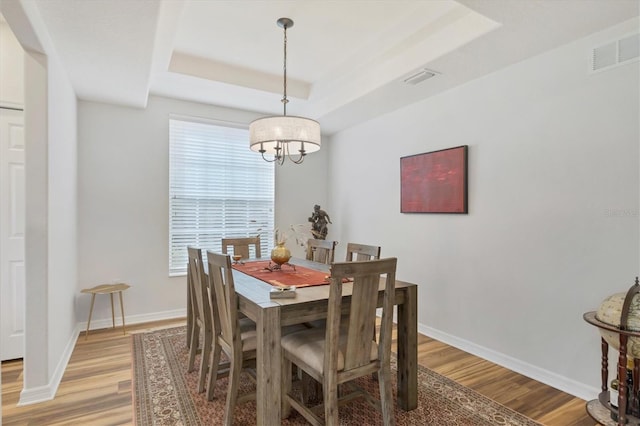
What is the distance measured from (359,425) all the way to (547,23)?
9.44 feet

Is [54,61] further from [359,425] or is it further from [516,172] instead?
[516,172]

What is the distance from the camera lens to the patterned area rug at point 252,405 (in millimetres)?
2188

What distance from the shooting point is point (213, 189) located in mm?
4562

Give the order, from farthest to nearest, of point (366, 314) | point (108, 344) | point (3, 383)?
1. point (108, 344)
2. point (3, 383)
3. point (366, 314)

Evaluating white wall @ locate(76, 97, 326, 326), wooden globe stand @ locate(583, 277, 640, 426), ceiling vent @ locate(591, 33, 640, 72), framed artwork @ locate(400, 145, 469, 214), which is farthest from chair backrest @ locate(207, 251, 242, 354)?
ceiling vent @ locate(591, 33, 640, 72)

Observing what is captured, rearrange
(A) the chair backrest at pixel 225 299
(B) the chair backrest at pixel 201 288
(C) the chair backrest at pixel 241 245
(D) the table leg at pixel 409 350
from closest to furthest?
1. (A) the chair backrest at pixel 225 299
2. (D) the table leg at pixel 409 350
3. (B) the chair backrest at pixel 201 288
4. (C) the chair backrest at pixel 241 245

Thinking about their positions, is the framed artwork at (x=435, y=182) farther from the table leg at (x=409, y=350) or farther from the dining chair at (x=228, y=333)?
the dining chair at (x=228, y=333)

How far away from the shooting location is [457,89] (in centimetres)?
342

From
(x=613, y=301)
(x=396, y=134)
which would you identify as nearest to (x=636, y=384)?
(x=613, y=301)

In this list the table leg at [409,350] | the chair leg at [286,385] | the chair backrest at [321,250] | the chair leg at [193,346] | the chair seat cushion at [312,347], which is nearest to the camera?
the chair seat cushion at [312,347]

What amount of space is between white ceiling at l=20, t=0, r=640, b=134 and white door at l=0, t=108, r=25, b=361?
28.3 inches

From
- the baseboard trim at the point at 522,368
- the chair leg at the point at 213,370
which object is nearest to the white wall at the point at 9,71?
the chair leg at the point at 213,370

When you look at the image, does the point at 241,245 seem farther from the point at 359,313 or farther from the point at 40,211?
the point at 359,313

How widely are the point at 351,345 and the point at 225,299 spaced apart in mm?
813
